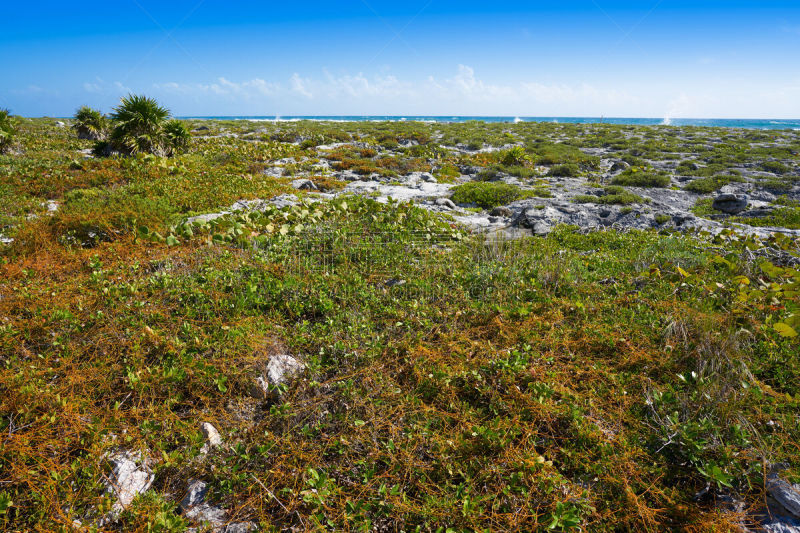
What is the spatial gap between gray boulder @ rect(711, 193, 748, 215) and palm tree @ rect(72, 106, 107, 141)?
3075 cm

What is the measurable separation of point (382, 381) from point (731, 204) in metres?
15.0

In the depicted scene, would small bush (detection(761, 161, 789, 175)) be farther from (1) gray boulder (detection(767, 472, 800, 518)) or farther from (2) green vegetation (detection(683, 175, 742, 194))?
(1) gray boulder (detection(767, 472, 800, 518))

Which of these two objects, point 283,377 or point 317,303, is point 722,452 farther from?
point 317,303

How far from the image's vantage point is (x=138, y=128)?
14672mm

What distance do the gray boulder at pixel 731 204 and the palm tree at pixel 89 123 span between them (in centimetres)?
3075

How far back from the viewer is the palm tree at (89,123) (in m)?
21.8

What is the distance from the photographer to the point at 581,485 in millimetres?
3004

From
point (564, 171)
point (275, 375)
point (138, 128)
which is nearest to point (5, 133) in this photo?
point (138, 128)

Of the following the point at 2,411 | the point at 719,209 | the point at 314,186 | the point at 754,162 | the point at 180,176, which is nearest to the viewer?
the point at 2,411

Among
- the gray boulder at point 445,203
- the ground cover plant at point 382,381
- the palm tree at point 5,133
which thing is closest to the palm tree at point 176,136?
the palm tree at point 5,133

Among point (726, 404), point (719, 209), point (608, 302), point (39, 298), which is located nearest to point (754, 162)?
point (719, 209)

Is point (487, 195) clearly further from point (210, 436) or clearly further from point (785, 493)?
point (210, 436)

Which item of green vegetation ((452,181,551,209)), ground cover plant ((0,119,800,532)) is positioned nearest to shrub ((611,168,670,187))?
green vegetation ((452,181,551,209))

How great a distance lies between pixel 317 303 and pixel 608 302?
14.0 ft
